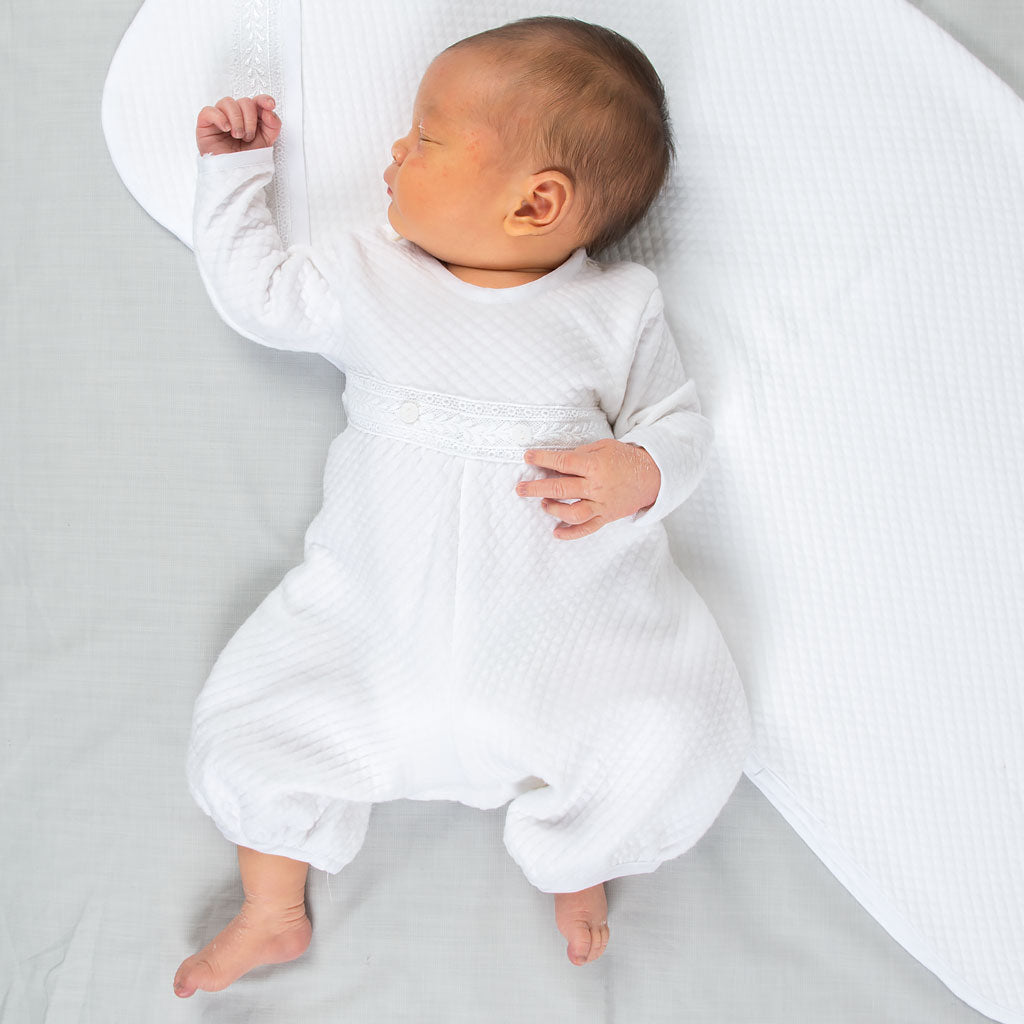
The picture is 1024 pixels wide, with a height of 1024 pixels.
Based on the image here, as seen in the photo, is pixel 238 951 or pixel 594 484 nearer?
→ pixel 594 484

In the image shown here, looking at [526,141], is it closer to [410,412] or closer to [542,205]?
[542,205]

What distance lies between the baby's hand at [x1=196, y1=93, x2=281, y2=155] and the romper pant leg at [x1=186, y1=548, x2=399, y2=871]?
1.45 ft

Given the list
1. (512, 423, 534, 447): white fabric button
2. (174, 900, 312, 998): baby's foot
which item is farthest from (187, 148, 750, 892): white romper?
(174, 900, 312, 998): baby's foot

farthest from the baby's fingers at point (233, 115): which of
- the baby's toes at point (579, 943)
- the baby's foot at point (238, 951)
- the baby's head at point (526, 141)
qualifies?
the baby's toes at point (579, 943)

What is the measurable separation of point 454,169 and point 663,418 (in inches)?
12.9

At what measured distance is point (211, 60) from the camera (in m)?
1.12

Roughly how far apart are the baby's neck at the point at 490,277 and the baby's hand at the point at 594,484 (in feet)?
0.65

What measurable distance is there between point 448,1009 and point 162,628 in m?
0.54

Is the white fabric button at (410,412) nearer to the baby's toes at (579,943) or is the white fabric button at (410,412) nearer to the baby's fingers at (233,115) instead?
the baby's fingers at (233,115)

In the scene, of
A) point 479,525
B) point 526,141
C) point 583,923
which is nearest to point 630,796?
point 583,923

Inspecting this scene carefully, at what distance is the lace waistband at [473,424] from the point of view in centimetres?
100

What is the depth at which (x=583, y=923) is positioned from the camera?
3.65ft

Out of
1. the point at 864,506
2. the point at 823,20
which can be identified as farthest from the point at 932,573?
the point at 823,20

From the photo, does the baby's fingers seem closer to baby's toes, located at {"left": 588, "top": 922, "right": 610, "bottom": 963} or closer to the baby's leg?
the baby's leg
